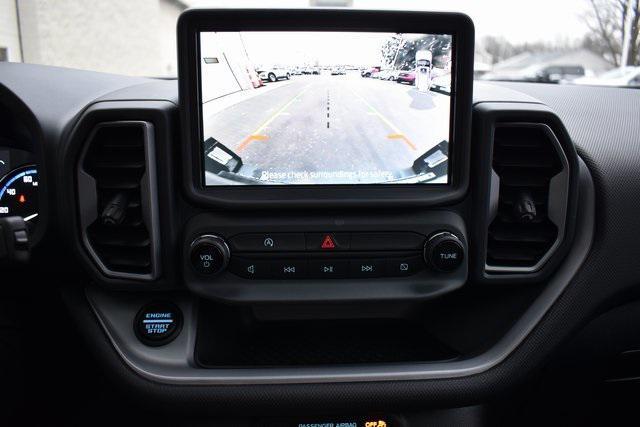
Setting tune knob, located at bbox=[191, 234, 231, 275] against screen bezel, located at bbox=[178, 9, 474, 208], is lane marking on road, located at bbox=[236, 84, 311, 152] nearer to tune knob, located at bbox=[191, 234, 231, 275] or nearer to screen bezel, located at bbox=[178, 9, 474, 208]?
screen bezel, located at bbox=[178, 9, 474, 208]

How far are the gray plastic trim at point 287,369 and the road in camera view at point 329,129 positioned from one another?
58cm

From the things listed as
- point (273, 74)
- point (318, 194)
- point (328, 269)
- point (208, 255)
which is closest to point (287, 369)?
point (328, 269)

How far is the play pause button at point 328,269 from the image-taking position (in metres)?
1.77

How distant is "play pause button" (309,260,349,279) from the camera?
1.77 meters

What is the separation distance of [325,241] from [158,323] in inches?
25.7

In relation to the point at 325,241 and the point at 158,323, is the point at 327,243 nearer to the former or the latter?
the point at 325,241

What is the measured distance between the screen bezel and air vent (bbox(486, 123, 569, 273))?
168 millimetres

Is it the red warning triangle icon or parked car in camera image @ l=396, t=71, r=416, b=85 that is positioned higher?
parked car in camera image @ l=396, t=71, r=416, b=85

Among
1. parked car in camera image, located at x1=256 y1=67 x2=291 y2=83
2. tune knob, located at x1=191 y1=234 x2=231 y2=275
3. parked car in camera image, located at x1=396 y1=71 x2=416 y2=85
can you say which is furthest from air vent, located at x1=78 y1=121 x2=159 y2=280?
parked car in camera image, located at x1=396 y1=71 x2=416 y2=85

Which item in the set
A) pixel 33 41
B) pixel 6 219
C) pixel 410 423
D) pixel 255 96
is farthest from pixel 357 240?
pixel 33 41

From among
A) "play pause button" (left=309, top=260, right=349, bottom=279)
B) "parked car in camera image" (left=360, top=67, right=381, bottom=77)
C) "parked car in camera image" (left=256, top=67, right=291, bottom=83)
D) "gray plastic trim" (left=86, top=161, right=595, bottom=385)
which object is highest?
"parked car in camera image" (left=360, top=67, right=381, bottom=77)

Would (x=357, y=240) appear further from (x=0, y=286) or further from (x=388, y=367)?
(x=0, y=286)

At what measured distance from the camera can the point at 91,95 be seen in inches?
75.7

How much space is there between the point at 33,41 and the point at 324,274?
1.54 m
